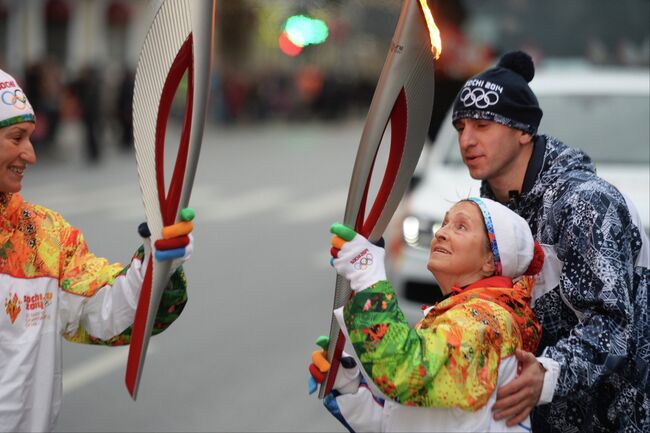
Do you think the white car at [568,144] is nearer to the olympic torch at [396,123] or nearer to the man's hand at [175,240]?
the olympic torch at [396,123]

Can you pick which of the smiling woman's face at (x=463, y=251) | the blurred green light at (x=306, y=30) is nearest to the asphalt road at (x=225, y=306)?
the blurred green light at (x=306, y=30)

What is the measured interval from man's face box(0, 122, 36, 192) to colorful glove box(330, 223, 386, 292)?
39.6 inches

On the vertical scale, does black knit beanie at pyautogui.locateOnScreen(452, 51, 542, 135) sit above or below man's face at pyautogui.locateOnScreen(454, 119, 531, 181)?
above

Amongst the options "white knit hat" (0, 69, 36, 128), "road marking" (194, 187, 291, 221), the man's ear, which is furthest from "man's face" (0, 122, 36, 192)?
"road marking" (194, 187, 291, 221)

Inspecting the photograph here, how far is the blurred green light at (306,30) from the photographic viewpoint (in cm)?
425

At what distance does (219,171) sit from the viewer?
17.1m

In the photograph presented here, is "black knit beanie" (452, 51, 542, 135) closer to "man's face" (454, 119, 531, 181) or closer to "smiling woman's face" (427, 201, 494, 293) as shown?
"man's face" (454, 119, 531, 181)

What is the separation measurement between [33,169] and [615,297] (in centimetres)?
1496

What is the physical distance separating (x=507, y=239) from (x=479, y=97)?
497 mm

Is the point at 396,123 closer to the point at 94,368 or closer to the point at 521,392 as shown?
the point at 521,392

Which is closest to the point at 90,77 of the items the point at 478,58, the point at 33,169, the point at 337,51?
the point at 33,169

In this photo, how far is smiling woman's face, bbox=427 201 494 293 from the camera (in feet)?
8.03

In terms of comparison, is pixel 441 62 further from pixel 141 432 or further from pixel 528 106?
pixel 528 106

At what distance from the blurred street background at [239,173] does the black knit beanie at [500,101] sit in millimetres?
871
